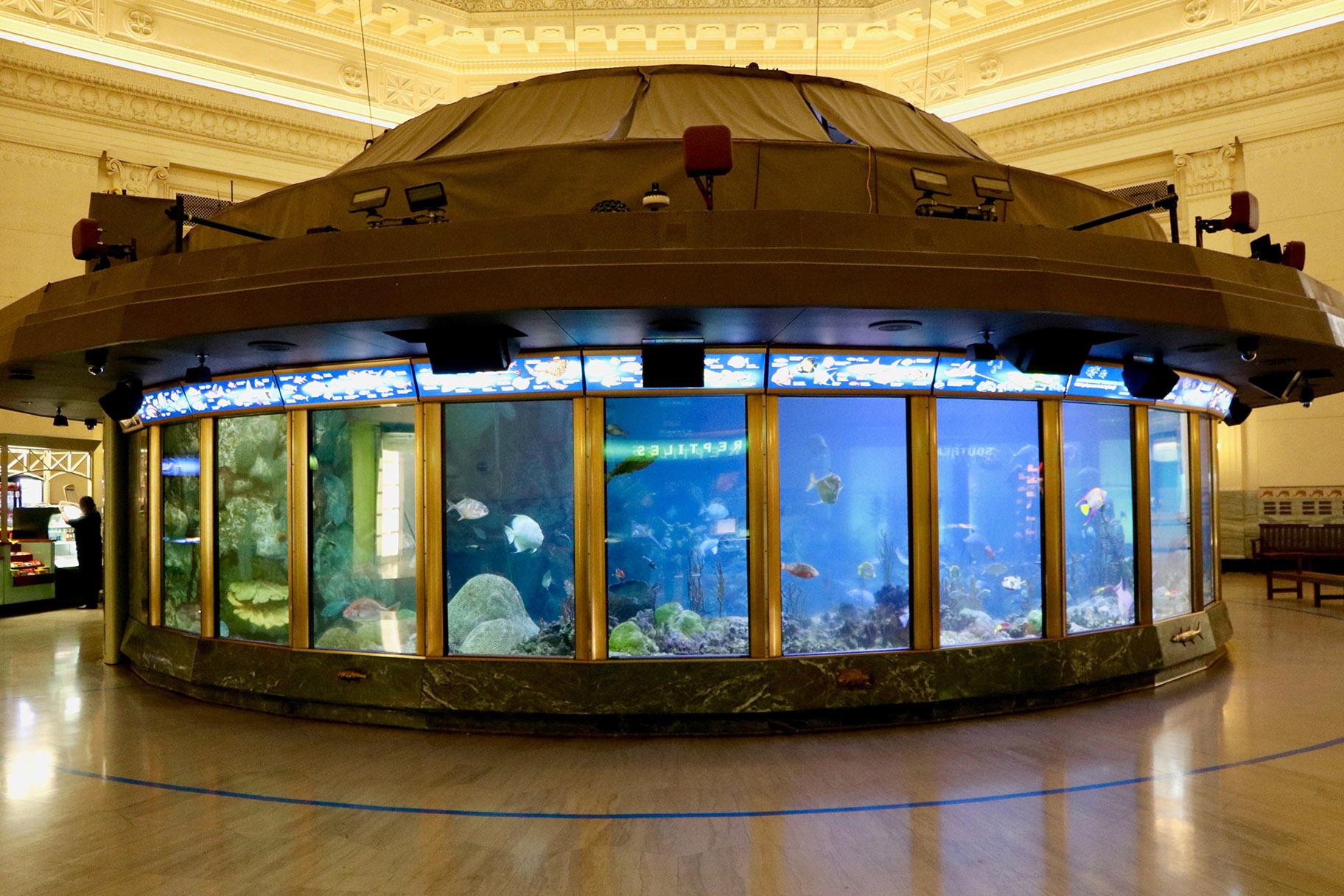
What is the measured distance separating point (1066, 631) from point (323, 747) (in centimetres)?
569

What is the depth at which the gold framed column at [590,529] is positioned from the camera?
679 cm

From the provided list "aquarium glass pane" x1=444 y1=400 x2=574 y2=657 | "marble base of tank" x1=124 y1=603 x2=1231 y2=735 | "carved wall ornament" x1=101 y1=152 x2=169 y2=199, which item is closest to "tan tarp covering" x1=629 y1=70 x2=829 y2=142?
"aquarium glass pane" x1=444 y1=400 x2=574 y2=657

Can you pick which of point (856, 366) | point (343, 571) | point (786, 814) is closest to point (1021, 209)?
point (856, 366)

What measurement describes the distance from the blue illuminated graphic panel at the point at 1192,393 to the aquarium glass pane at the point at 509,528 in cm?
544

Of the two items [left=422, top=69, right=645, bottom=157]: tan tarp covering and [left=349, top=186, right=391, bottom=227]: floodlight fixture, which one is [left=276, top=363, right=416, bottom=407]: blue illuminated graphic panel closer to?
[left=349, top=186, right=391, bottom=227]: floodlight fixture

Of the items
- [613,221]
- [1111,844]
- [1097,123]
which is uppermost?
[1097,123]

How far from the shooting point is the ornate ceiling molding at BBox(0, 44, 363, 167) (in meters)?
16.7

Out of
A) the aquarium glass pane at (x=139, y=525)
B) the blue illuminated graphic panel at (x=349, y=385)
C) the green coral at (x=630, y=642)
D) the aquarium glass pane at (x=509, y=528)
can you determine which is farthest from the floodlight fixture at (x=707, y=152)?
the aquarium glass pane at (x=139, y=525)

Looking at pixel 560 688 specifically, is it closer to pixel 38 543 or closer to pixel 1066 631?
pixel 1066 631

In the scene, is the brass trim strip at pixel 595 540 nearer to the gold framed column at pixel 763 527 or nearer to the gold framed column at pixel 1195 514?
the gold framed column at pixel 763 527

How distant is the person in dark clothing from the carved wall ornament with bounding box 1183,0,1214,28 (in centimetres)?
→ 2119

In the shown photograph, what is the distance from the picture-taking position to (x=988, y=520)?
751 cm

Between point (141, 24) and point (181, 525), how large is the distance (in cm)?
1353

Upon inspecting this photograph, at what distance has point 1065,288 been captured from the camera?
599 centimetres
